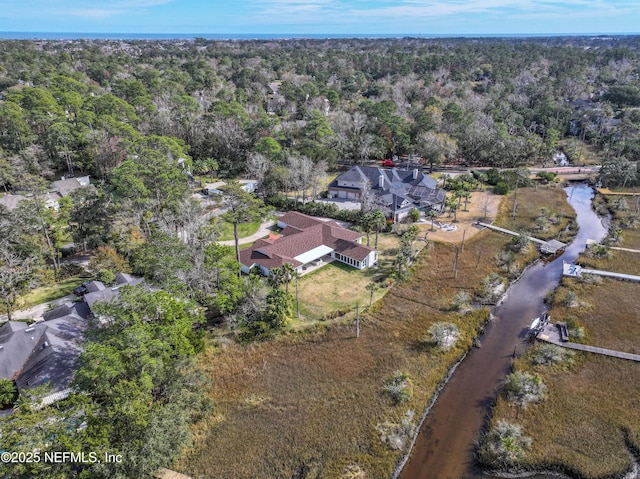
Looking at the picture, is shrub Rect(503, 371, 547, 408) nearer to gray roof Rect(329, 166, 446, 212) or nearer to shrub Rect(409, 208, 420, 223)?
shrub Rect(409, 208, 420, 223)

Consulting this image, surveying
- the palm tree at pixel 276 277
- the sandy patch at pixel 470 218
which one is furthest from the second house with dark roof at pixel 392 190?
the palm tree at pixel 276 277

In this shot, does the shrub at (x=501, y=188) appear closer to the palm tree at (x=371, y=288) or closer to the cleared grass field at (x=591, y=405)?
the cleared grass field at (x=591, y=405)

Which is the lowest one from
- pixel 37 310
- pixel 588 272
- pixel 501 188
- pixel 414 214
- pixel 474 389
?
pixel 474 389

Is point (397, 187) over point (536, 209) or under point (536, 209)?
over

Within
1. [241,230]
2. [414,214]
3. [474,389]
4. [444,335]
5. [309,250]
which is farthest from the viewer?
[414,214]

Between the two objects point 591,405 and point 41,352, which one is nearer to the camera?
point 591,405

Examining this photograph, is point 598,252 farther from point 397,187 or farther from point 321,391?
point 321,391

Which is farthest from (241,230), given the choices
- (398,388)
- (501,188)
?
(501,188)
